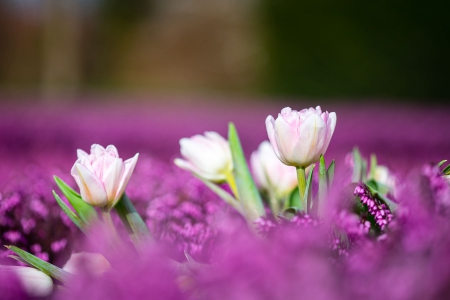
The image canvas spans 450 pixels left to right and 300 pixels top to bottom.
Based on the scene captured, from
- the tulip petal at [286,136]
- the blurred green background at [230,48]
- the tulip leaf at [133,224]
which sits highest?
the blurred green background at [230,48]

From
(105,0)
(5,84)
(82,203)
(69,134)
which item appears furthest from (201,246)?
(5,84)

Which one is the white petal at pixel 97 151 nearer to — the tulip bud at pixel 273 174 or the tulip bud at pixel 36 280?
the tulip bud at pixel 36 280

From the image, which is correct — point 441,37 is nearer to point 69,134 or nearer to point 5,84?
point 69,134

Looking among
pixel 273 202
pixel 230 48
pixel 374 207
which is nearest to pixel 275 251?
pixel 374 207

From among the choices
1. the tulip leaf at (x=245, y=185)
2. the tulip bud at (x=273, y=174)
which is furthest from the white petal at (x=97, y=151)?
the tulip bud at (x=273, y=174)

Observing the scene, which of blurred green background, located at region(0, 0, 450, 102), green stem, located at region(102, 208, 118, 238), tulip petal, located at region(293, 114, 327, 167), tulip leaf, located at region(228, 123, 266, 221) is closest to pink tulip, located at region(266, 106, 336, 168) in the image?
tulip petal, located at region(293, 114, 327, 167)

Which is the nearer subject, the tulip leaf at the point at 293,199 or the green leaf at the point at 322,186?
the green leaf at the point at 322,186

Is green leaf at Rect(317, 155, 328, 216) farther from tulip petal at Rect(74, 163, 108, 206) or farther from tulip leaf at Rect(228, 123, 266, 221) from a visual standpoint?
tulip petal at Rect(74, 163, 108, 206)
